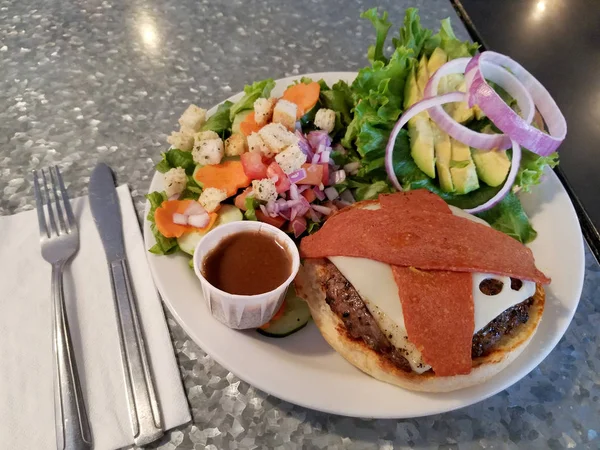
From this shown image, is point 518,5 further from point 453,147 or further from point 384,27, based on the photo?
point 453,147

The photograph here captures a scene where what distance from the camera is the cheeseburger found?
5.23 feet

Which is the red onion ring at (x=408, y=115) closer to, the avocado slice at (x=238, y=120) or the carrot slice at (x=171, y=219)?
the avocado slice at (x=238, y=120)

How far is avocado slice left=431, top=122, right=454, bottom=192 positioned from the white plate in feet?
1.65

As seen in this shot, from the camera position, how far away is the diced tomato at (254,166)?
2078mm

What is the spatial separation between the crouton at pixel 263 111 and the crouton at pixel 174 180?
43 centimetres

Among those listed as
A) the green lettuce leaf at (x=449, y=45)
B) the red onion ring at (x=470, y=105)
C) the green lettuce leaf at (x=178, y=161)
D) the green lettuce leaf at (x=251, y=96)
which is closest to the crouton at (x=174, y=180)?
the green lettuce leaf at (x=178, y=161)

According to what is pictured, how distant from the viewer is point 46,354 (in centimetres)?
181

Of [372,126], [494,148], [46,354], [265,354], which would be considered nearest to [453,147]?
[494,148]

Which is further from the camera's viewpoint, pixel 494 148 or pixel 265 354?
pixel 494 148

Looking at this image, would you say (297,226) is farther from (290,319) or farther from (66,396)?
(66,396)

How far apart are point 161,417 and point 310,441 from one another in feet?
1.83

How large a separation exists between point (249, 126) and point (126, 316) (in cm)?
101

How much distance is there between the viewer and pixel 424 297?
161 centimetres

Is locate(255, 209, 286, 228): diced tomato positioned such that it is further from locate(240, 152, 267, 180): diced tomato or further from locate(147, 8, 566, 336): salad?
locate(240, 152, 267, 180): diced tomato
